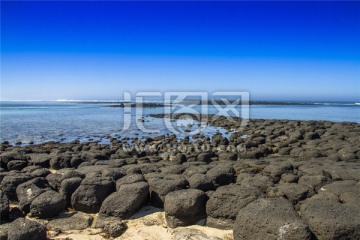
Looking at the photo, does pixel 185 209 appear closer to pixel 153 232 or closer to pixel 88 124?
pixel 153 232

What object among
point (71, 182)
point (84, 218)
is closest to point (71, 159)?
point (71, 182)

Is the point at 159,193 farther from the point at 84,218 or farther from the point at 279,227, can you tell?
the point at 279,227

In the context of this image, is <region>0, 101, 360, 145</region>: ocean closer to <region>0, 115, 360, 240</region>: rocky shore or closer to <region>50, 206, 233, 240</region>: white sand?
<region>0, 115, 360, 240</region>: rocky shore

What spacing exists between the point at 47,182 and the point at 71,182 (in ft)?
3.41

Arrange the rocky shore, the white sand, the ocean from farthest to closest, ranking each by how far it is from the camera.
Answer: the ocean → the white sand → the rocky shore

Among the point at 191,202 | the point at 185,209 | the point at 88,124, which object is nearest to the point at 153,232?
the point at 185,209

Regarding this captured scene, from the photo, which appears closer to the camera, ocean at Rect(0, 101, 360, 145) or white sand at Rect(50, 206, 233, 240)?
white sand at Rect(50, 206, 233, 240)

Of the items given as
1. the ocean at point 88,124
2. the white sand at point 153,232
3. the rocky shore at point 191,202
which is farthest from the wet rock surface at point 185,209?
the ocean at point 88,124

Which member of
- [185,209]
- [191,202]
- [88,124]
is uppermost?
[191,202]

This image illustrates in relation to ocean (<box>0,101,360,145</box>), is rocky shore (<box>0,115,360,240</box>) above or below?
above

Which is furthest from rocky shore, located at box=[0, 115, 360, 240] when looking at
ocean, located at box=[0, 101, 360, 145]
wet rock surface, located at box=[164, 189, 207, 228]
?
ocean, located at box=[0, 101, 360, 145]

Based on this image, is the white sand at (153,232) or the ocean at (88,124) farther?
the ocean at (88,124)

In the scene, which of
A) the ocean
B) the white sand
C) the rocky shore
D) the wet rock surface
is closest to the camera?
the rocky shore

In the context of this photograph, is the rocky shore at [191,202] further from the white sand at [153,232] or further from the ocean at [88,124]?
the ocean at [88,124]
